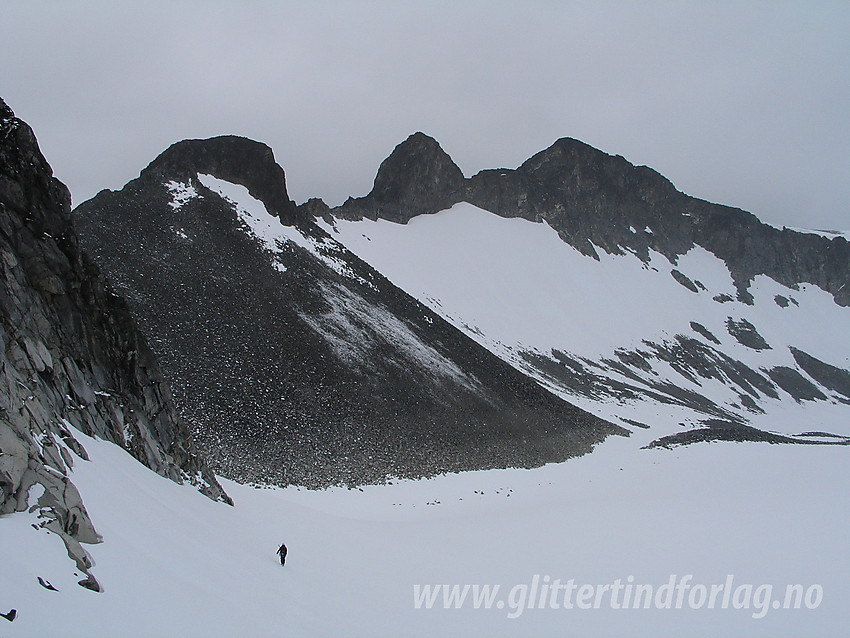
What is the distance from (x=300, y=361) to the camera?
3106cm

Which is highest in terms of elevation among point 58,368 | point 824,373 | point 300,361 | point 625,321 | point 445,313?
point 625,321

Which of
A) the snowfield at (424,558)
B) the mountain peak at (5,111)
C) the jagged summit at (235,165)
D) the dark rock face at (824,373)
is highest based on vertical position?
the jagged summit at (235,165)

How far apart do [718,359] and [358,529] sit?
8222 cm

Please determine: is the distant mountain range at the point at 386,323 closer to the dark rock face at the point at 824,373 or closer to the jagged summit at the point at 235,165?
the jagged summit at the point at 235,165

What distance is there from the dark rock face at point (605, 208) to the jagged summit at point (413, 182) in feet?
0.54

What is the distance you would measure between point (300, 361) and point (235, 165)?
27225 mm

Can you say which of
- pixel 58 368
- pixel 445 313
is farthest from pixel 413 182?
pixel 58 368

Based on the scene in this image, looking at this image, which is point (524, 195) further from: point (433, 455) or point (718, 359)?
point (433, 455)

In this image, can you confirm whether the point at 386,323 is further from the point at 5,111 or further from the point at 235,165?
the point at 5,111

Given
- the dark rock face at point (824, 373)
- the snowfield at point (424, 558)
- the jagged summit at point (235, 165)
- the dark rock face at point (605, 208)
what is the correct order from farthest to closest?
the dark rock face at point (824, 373), the dark rock face at point (605, 208), the jagged summit at point (235, 165), the snowfield at point (424, 558)

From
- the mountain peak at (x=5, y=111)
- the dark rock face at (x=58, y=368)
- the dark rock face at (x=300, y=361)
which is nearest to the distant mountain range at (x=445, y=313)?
the dark rock face at (x=300, y=361)

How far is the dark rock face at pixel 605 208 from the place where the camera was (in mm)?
85938

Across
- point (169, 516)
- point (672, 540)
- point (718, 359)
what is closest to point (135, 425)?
point (169, 516)

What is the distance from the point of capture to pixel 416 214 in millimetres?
84062
